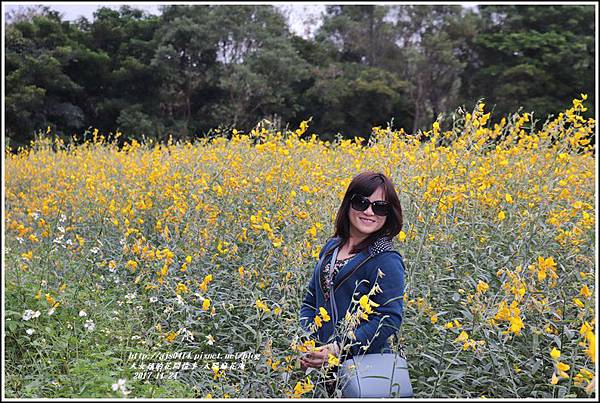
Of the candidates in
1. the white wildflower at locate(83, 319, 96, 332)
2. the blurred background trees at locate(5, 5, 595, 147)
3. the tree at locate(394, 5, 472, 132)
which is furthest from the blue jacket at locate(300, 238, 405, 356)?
the tree at locate(394, 5, 472, 132)

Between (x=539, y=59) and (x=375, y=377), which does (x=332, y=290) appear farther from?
(x=539, y=59)

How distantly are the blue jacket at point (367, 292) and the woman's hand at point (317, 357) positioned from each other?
4 cm

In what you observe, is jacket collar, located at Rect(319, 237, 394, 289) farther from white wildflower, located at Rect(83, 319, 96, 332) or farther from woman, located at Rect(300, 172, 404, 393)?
white wildflower, located at Rect(83, 319, 96, 332)

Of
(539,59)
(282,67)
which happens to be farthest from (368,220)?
(539,59)

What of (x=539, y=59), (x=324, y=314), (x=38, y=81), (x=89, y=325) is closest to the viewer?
(x=324, y=314)

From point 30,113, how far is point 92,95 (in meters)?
2.36

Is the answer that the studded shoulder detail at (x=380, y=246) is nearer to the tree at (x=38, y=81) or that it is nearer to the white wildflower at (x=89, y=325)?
the white wildflower at (x=89, y=325)

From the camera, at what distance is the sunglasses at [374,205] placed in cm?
202

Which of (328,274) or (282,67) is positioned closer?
(328,274)

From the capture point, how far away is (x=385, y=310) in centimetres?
183

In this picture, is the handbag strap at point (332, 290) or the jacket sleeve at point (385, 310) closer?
the jacket sleeve at point (385, 310)

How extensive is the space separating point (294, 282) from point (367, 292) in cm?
72

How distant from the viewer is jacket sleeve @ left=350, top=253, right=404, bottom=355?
71.4 inches

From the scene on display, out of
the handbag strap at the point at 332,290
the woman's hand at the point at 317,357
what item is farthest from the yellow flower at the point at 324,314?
the handbag strap at the point at 332,290
